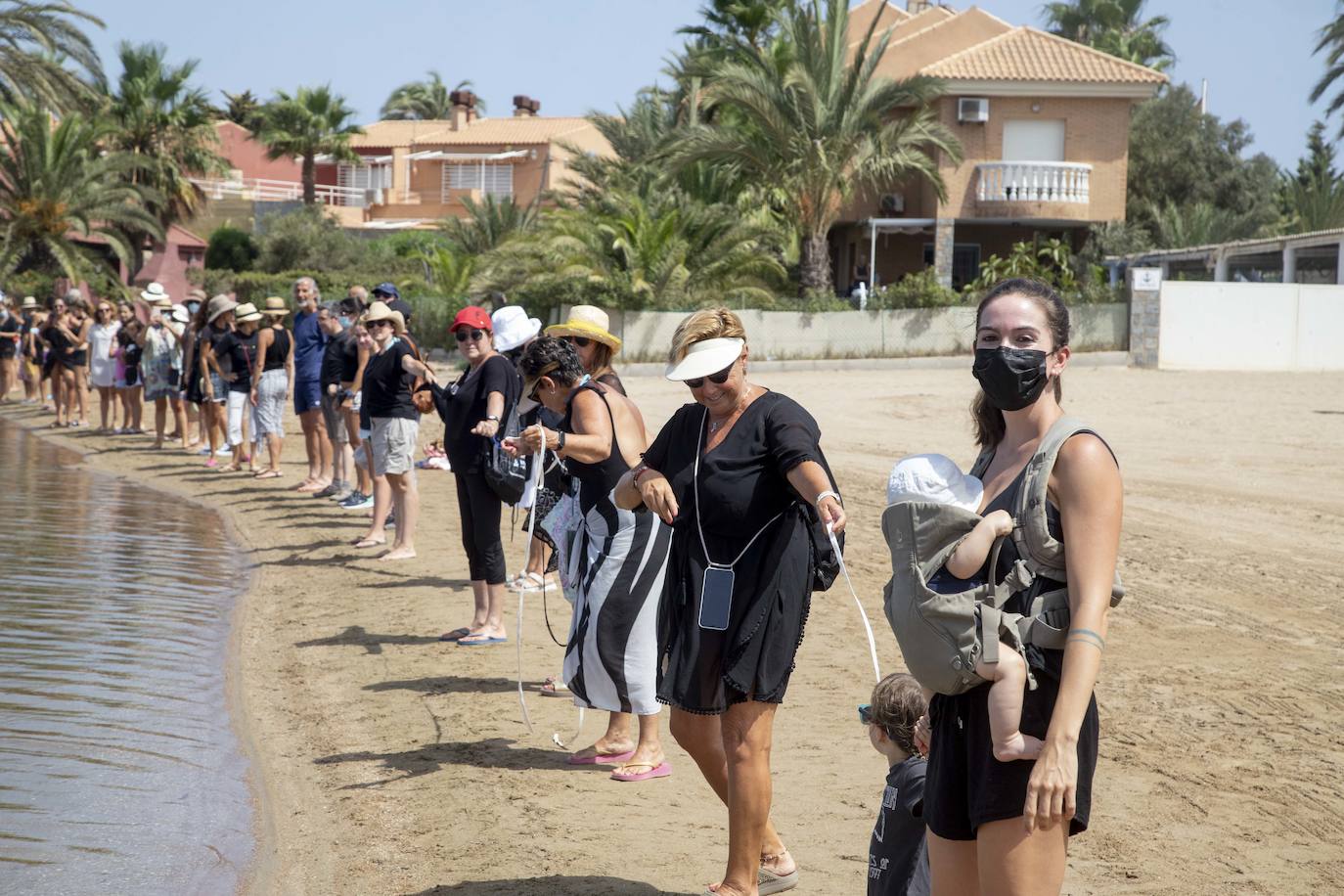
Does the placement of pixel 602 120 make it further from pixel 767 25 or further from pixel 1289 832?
pixel 1289 832

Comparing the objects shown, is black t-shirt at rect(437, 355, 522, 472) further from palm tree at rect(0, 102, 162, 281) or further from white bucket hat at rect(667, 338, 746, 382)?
palm tree at rect(0, 102, 162, 281)

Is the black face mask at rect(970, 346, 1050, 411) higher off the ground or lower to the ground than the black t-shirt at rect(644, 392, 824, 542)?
higher

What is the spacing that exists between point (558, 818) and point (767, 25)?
3177 cm

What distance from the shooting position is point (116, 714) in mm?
6973

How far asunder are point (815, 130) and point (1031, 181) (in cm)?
889

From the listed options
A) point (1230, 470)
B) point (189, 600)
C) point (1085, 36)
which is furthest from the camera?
point (1085, 36)

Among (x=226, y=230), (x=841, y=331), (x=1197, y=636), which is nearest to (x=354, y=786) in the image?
(x=1197, y=636)

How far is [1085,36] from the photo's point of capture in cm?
6731

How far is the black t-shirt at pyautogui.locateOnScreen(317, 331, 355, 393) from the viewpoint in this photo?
42.1ft

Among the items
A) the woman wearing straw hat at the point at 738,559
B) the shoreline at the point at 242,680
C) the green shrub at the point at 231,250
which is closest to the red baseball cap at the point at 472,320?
the shoreline at the point at 242,680

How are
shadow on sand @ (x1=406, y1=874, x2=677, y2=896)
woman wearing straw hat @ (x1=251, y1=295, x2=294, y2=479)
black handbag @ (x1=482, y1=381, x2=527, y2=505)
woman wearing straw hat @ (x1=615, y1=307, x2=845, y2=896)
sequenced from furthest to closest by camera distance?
1. woman wearing straw hat @ (x1=251, y1=295, x2=294, y2=479)
2. black handbag @ (x1=482, y1=381, x2=527, y2=505)
3. shadow on sand @ (x1=406, y1=874, x2=677, y2=896)
4. woman wearing straw hat @ (x1=615, y1=307, x2=845, y2=896)

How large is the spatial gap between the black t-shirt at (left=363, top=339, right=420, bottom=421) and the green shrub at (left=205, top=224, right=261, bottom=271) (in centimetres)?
4140

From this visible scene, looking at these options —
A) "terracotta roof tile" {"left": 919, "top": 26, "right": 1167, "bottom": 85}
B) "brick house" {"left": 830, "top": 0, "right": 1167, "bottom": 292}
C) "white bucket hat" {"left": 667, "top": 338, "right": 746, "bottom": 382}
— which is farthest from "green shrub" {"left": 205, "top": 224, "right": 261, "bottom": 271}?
"white bucket hat" {"left": 667, "top": 338, "right": 746, "bottom": 382}

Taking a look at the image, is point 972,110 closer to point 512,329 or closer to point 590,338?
point 512,329
